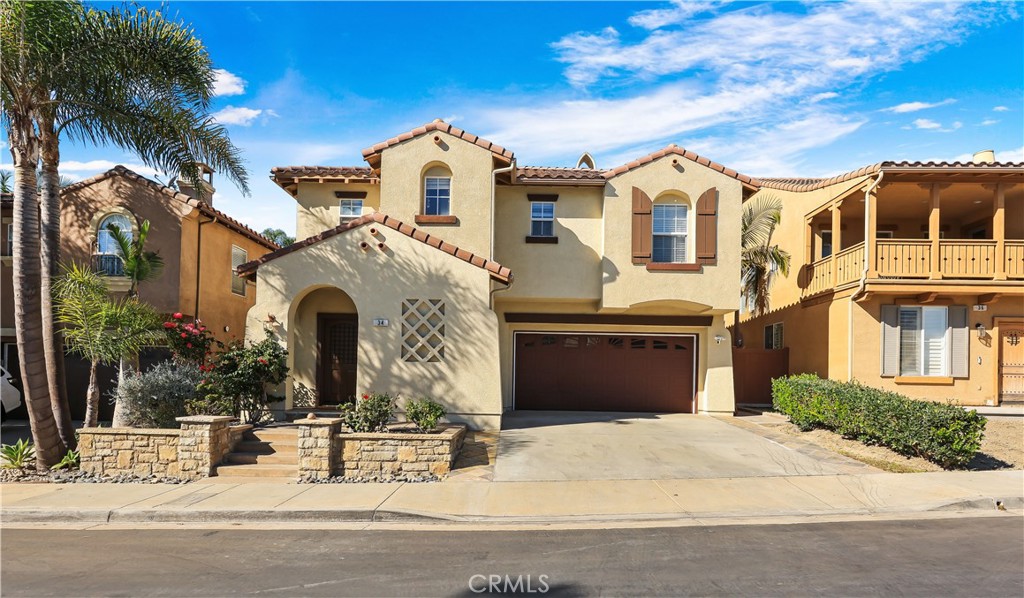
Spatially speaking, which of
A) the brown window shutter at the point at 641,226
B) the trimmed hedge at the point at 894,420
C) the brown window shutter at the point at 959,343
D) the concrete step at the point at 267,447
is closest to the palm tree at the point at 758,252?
the brown window shutter at the point at 959,343

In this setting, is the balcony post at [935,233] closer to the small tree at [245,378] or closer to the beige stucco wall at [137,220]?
the small tree at [245,378]

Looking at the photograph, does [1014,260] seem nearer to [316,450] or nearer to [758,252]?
[758,252]

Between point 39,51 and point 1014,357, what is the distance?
21.8m

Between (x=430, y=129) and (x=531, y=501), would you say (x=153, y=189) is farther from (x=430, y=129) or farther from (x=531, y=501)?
(x=531, y=501)

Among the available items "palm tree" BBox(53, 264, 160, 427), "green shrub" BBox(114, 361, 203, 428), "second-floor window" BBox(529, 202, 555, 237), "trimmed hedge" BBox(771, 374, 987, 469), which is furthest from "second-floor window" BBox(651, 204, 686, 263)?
"palm tree" BBox(53, 264, 160, 427)

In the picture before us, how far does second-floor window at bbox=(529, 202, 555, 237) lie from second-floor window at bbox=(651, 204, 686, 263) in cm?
258

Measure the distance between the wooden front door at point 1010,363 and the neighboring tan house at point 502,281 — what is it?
6955 mm

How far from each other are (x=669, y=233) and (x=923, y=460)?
284 inches

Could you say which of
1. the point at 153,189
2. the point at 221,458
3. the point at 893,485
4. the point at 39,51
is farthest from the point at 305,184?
the point at 893,485

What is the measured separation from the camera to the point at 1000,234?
49.3 ft

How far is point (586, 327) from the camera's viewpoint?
16.3m

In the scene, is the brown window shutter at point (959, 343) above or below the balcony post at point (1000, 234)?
below

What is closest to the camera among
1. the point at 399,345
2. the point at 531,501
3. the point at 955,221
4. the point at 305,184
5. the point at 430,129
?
the point at 531,501

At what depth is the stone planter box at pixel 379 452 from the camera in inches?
376
